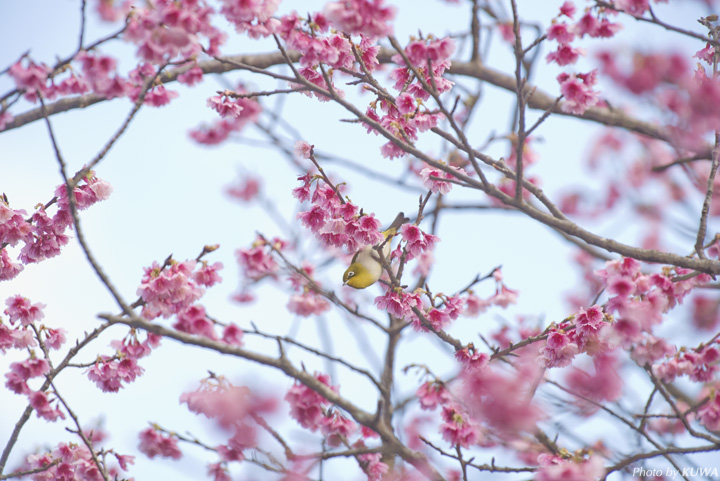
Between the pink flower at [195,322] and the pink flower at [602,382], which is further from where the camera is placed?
the pink flower at [195,322]

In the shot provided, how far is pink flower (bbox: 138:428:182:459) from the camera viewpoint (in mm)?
4738

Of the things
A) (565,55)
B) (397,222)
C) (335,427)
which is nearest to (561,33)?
(565,55)

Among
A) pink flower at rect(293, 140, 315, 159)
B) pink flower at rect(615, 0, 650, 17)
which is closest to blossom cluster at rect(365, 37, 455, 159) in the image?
pink flower at rect(293, 140, 315, 159)

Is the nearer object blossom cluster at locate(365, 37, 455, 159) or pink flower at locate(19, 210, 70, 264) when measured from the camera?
blossom cluster at locate(365, 37, 455, 159)

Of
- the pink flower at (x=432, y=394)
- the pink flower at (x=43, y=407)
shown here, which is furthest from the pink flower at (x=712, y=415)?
the pink flower at (x=43, y=407)

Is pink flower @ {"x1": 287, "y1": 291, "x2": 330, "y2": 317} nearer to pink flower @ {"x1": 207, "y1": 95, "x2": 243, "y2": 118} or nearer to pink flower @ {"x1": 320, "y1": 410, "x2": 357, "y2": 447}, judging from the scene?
pink flower @ {"x1": 320, "y1": 410, "x2": 357, "y2": 447}

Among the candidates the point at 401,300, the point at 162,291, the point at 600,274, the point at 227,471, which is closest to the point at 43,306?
the point at 162,291

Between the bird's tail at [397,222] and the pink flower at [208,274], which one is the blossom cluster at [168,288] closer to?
the pink flower at [208,274]

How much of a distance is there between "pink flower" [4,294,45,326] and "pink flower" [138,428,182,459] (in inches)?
54.7

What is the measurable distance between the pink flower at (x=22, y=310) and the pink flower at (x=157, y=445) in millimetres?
1390

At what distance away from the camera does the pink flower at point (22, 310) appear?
395 cm

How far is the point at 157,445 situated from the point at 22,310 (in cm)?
156

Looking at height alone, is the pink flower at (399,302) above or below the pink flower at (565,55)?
below

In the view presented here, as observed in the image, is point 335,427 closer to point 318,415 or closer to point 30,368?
point 318,415
